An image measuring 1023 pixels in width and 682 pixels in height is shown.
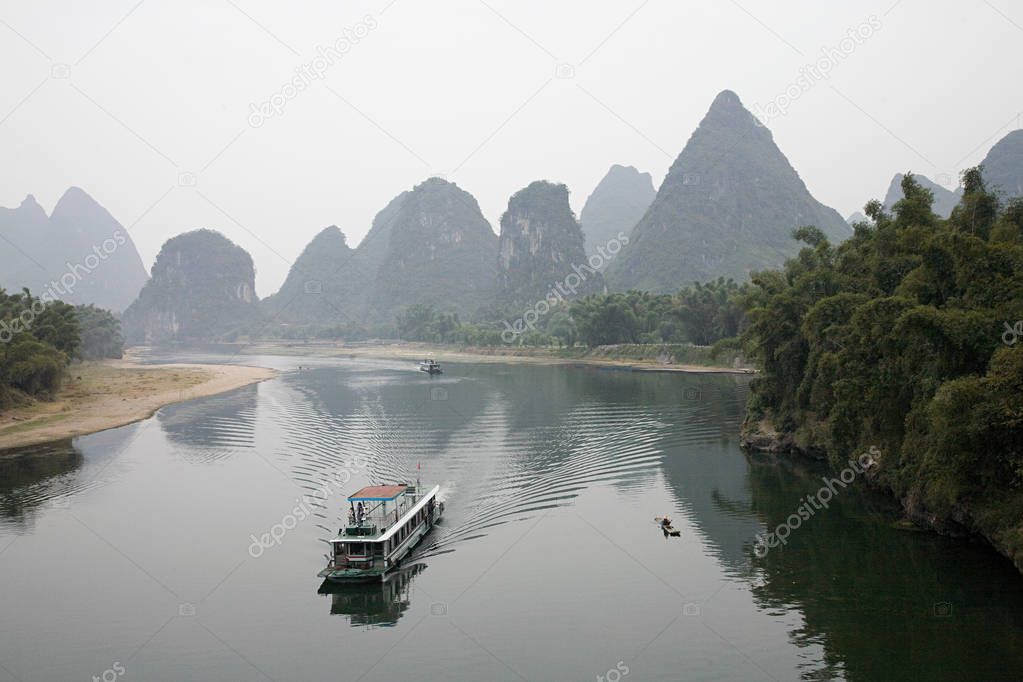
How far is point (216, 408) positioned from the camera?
209 feet

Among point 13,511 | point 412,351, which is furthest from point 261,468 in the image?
point 412,351

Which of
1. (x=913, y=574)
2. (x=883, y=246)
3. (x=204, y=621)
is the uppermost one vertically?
(x=883, y=246)

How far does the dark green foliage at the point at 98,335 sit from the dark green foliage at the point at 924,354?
11755cm

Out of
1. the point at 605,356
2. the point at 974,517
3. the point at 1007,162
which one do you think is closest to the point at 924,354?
the point at 974,517

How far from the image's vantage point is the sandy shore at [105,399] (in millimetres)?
48594

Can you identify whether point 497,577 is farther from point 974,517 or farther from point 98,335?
point 98,335

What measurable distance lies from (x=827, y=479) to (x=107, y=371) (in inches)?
3710

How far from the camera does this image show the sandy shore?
48.6 metres

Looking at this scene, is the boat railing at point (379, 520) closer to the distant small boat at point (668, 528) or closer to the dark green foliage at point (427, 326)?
the distant small boat at point (668, 528)

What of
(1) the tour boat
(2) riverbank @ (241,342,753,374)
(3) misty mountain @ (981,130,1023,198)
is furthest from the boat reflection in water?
(3) misty mountain @ (981,130,1023,198)

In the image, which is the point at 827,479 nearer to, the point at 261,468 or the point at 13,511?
the point at 261,468

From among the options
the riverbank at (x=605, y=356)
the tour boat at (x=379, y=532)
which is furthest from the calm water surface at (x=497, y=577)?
the riverbank at (x=605, y=356)

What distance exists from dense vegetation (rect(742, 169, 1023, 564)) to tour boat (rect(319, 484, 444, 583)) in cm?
1593

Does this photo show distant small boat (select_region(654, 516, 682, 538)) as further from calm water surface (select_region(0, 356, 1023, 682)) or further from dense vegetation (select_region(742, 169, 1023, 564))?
dense vegetation (select_region(742, 169, 1023, 564))
